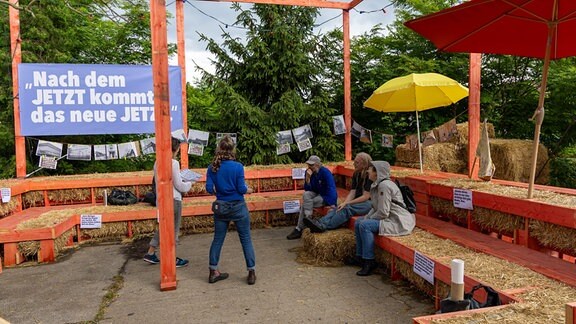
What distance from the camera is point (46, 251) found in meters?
5.67

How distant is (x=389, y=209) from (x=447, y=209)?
0.98 meters

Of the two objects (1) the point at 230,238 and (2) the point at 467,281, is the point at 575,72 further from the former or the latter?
(1) the point at 230,238

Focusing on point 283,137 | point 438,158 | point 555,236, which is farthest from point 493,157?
point 283,137

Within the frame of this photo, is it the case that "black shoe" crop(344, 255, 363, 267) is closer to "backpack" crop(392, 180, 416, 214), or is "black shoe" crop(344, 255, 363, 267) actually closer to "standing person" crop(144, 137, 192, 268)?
"backpack" crop(392, 180, 416, 214)

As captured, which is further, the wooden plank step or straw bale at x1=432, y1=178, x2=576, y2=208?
straw bale at x1=432, y1=178, x2=576, y2=208

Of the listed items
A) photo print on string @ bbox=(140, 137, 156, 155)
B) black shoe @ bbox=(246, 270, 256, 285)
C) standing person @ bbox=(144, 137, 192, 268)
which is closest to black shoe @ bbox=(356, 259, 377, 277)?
black shoe @ bbox=(246, 270, 256, 285)

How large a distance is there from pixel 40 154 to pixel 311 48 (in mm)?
6199

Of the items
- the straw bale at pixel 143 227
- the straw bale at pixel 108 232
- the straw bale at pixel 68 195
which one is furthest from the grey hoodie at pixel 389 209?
the straw bale at pixel 68 195

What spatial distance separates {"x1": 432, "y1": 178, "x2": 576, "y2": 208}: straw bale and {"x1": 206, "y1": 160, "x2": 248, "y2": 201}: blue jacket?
261 centimetres

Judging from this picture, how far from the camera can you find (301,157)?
10.1m

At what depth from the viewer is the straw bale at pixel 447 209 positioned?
16.8 ft

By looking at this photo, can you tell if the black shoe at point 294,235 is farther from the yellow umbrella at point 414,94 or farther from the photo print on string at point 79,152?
the photo print on string at point 79,152

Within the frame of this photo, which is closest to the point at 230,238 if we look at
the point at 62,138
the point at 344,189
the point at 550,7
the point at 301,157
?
the point at 344,189

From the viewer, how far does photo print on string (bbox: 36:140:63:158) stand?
8180mm
